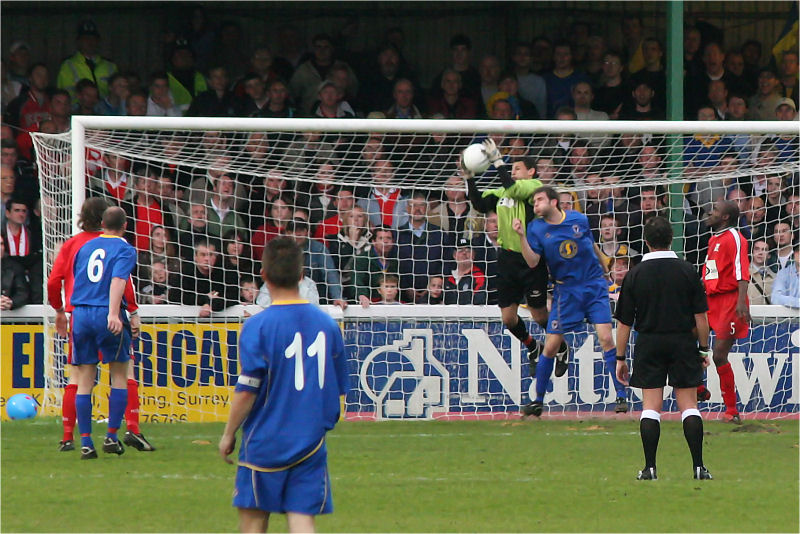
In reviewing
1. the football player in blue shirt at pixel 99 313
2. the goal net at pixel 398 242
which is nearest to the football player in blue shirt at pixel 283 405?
the football player in blue shirt at pixel 99 313

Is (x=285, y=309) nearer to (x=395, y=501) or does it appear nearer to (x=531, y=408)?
(x=395, y=501)

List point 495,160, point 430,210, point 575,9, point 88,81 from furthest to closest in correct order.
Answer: point 575,9 → point 88,81 → point 430,210 → point 495,160

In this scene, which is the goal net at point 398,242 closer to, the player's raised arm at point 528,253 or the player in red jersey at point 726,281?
the player in red jersey at point 726,281

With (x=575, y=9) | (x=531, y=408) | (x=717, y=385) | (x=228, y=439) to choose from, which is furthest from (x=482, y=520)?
(x=575, y=9)

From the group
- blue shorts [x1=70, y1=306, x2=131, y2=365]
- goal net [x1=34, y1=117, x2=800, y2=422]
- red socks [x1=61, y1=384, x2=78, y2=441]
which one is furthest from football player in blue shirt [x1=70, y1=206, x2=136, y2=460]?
goal net [x1=34, y1=117, x2=800, y2=422]

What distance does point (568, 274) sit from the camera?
10297mm

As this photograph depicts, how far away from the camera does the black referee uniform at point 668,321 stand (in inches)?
292

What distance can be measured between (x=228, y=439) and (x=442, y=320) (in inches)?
272

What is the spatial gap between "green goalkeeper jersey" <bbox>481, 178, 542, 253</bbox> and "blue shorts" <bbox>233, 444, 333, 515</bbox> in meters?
5.81

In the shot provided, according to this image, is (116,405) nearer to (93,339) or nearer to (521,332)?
(93,339)

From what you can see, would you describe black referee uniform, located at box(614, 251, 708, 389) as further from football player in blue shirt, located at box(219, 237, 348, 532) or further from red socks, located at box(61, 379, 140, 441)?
red socks, located at box(61, 379, 140, 441)

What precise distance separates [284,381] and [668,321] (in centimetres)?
341

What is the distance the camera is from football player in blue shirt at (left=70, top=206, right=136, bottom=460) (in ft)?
27.2

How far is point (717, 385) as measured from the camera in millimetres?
11812
